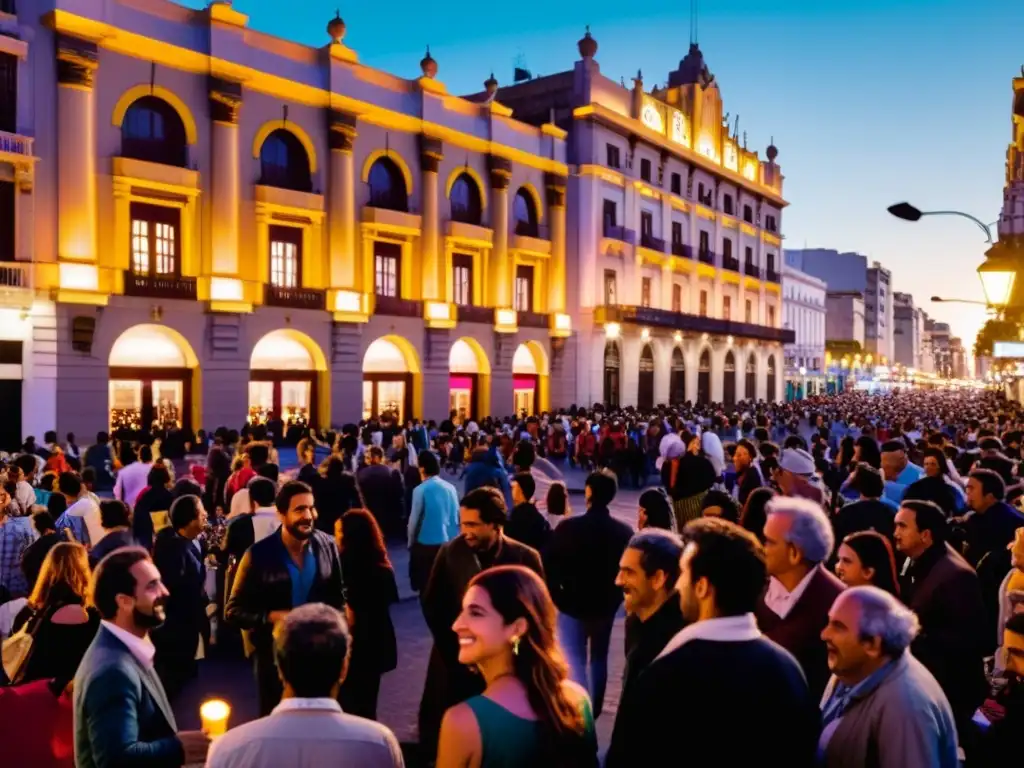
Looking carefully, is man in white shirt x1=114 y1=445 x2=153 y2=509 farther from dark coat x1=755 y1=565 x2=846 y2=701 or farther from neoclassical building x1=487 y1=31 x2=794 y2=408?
neoclassical building x1=487 y1=31 x2=794 y2=408

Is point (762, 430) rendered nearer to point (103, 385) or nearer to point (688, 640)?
point (688, 640)

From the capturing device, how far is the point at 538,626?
2672mm

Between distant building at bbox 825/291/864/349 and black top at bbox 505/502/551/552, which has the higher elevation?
distant building at bbox 825/291/864/349

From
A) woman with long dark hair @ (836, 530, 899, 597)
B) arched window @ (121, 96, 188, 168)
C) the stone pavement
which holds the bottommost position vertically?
the stone pavement

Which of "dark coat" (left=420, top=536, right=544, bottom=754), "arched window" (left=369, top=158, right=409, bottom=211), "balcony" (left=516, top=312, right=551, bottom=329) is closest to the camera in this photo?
"dark coat" (left=420, top=536, right=544, bottom=754)

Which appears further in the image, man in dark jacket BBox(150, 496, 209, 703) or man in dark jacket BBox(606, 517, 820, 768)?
man in dark jacket BBox(150, 496, 209, 703)

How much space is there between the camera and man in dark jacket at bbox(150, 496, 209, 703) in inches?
232

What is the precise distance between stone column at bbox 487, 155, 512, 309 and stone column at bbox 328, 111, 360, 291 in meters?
7.15

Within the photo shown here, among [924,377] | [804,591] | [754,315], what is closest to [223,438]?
[804,591]

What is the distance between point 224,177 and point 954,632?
24731 mm

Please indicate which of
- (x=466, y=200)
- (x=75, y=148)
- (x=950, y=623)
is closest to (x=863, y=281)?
(x=466, y=200)

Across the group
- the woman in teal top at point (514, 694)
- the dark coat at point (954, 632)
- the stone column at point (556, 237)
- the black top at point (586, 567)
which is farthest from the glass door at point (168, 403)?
the woman in teal top at point (514, 694)

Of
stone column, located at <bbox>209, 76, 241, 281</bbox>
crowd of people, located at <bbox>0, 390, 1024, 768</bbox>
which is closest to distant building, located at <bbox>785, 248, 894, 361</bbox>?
stone column, located at <bbox>209, 76, 241, 281</bbox>

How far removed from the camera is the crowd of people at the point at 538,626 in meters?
2.61
